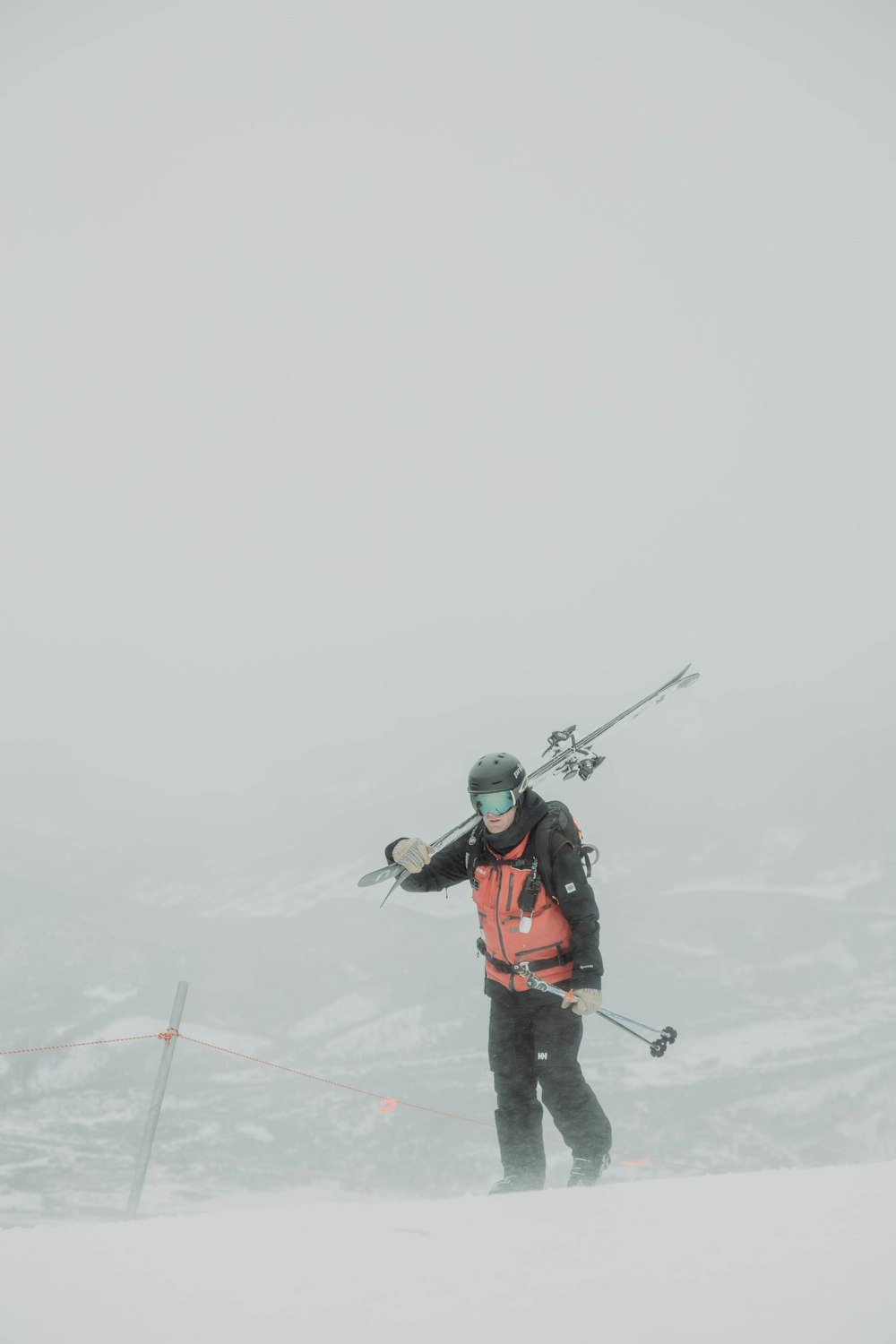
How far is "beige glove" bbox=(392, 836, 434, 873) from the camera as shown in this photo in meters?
6.39

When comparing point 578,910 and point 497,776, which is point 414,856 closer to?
point 497,776

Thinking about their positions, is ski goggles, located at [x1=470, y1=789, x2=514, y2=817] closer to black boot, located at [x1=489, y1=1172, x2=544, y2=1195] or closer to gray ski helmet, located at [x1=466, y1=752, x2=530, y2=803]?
gray ski helmet, located at [x1=466, y1=752, x2=530, y2=803]

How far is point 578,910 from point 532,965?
1.84ft

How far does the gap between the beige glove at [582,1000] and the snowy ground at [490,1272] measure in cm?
145

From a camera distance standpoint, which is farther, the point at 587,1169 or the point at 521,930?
the point at 521,930

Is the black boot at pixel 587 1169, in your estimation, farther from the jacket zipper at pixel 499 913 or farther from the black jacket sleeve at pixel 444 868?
the black jacket sleeve at pixel 444 868

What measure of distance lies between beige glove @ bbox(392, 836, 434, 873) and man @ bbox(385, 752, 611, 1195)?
1.27ft

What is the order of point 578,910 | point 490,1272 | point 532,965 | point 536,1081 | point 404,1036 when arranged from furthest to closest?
point 404,1036, point 536,1081, point 532,965, point 578,910, point 490,1272

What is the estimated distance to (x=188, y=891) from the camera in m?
106

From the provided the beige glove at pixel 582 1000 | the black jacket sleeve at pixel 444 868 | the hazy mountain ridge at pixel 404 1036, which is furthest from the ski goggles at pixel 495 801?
the hazy mountain ridge at pixel 404 1036

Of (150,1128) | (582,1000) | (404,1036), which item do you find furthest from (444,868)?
(404,1036)

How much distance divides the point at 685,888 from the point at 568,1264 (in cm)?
9204

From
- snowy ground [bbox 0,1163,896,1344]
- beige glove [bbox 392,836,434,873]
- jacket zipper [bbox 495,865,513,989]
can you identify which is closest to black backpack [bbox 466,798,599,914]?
jacket zipper [bbox 495,865,513,989]

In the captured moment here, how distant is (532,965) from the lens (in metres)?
5.96
